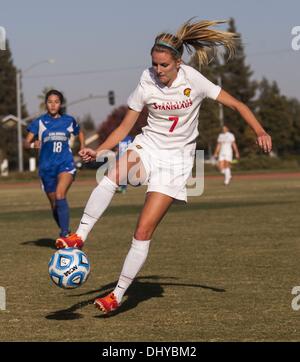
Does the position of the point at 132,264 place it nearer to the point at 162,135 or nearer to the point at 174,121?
the point at 162,135

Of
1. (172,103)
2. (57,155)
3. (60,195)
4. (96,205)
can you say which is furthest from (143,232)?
(57,155)

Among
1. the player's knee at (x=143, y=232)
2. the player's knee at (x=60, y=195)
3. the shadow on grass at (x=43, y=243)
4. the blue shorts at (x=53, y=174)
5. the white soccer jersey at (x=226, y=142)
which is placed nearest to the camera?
the player's knee at (x=143, y=232)

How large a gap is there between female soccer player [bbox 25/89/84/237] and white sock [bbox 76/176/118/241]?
541 cm

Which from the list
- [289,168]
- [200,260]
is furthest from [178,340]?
[289,168]

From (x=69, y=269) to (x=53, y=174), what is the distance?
609 cm

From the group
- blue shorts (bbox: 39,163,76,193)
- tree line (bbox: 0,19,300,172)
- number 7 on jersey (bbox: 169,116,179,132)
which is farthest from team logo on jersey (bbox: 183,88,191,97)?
tree line (bbox: 0,19,300,172)

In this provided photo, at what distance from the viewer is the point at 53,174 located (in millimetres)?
13086

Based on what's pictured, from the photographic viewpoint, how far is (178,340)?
6.22 metres

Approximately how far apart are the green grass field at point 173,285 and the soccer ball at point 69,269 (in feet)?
1.02

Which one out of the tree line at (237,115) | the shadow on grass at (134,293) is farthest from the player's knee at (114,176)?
the tree line at (237,115)

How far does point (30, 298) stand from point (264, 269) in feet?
9.64

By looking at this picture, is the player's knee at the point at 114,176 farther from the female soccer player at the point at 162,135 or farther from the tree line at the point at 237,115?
the tree line at the point at 237,115

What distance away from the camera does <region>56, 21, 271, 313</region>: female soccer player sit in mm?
7340

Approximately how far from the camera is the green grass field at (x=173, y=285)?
6.64 m
